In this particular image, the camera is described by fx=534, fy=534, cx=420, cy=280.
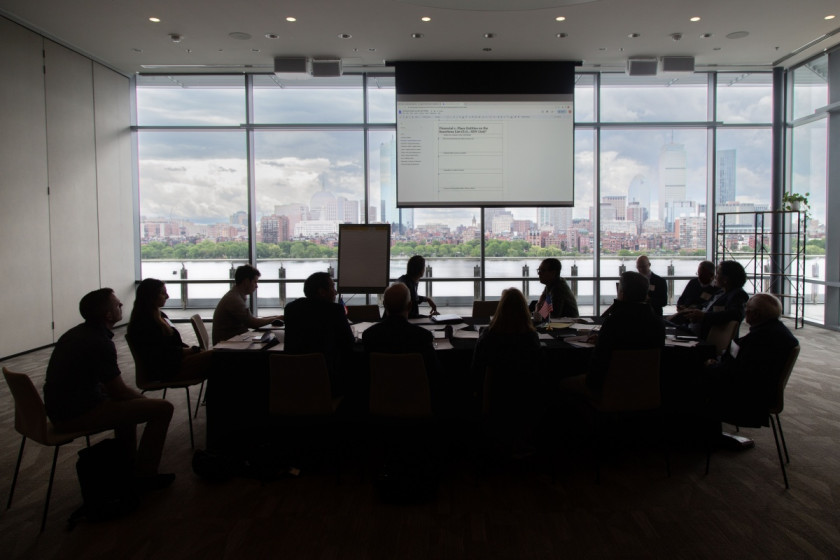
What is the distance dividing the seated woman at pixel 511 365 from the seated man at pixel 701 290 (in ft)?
9.42

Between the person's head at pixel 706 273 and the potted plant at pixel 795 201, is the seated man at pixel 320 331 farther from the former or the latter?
the potted plant at pixel 795 201

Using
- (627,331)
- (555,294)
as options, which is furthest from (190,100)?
(627,331)

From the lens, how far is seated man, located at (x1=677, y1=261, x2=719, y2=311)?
5.49m

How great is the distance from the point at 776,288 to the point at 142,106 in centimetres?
1149

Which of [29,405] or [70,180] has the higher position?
[70,180]

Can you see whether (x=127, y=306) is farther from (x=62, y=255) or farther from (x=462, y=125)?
(x=462, y=125)

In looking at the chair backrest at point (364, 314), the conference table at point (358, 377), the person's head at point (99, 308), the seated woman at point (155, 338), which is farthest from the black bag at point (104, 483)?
the chair backrest at point (364, 314)

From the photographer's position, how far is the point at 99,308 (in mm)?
3164

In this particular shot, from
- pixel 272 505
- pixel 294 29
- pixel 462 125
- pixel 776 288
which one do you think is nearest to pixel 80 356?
pixel 272 505

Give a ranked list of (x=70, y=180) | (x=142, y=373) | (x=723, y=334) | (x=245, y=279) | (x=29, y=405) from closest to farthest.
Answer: (x=29, y=405) < (x=142, y=373) < (x=723, y=334) < (x=245, y=279) < (x=70, y=180)

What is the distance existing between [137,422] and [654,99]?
9257 millimetres

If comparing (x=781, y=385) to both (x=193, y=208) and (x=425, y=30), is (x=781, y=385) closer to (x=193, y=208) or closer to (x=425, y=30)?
(x=425, y=30)

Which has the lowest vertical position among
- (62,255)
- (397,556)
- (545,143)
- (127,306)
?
(397,556)

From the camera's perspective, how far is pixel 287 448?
3822mm
